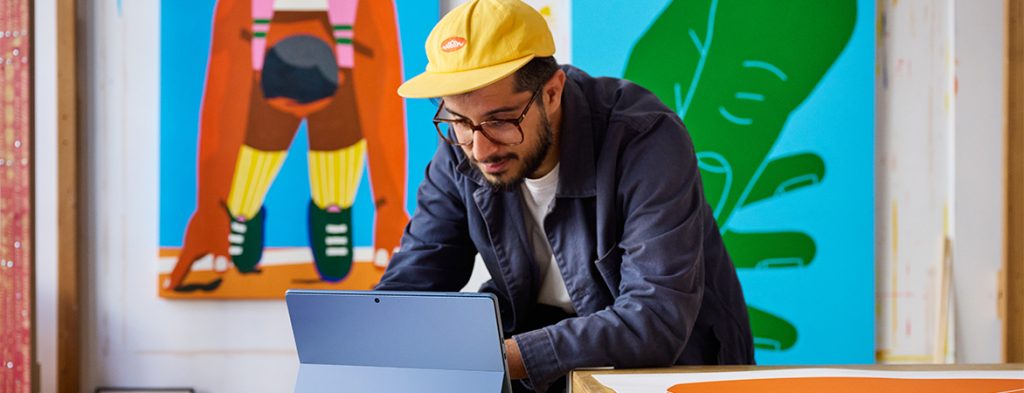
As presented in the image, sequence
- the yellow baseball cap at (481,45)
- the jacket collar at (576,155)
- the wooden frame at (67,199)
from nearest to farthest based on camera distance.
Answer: the yellow baseball cap at (481,45) → the jacket collar at (576,155) → the wooden frame at (67,199)

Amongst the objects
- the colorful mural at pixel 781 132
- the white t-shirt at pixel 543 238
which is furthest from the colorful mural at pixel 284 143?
the white t-shirt at pixel 543 238

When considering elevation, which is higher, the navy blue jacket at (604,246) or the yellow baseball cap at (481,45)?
the yellow baseball cap at (481,45)

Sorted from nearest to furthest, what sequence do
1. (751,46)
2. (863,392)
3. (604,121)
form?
1. (863,392)
2. (604,121)
3. (751,46)

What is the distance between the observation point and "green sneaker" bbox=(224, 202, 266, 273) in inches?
120

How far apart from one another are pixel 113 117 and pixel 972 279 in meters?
2.85

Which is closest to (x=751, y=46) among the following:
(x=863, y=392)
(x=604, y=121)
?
(x=604, y=121)

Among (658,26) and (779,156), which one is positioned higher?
(658,26)

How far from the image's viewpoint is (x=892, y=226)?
9.88ft

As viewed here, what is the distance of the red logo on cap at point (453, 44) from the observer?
5.31 ft

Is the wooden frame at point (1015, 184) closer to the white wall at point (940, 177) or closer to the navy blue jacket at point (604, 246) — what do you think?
the white wall at point (940, 177)

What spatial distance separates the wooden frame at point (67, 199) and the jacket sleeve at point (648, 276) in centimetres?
211

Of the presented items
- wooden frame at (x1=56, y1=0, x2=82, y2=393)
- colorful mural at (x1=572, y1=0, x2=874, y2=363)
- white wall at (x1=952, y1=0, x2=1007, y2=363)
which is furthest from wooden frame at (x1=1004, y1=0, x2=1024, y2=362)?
wooden frame at (x1=56, y1=0, x2=82, y2=393)

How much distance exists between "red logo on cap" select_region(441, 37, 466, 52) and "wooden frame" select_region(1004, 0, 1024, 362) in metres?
2.04

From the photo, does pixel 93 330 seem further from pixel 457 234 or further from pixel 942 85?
pixel 942 85
